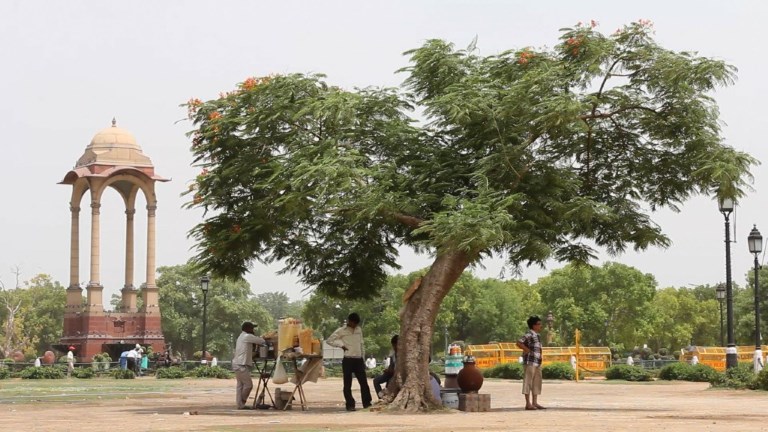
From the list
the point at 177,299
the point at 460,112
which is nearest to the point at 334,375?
the point at 460,112

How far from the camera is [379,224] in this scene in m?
21.5

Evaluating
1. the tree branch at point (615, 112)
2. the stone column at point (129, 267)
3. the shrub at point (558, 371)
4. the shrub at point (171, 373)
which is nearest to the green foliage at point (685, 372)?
the shrub at point (558, 371)

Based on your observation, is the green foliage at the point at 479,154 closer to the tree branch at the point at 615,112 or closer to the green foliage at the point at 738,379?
the tree branch at the point at 615,112

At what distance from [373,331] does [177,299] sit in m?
27.9

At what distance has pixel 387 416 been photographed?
18297 mm

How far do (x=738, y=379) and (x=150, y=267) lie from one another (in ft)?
171

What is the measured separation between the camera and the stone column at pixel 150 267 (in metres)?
74.9

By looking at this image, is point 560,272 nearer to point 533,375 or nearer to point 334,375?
point 334,375

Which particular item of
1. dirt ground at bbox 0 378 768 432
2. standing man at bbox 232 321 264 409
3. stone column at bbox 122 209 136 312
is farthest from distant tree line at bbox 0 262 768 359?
standing man at bbox 232 321 264 409

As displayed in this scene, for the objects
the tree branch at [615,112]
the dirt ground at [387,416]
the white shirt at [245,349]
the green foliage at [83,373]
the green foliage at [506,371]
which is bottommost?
the green foliage at [83,373]

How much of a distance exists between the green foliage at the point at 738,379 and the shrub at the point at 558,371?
9593 mm

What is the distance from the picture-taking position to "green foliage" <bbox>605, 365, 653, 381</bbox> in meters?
39.8

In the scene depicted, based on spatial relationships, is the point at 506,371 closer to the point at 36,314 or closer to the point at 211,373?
the point at 211,373

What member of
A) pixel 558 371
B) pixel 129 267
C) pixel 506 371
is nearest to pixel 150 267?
pixel 129 267
